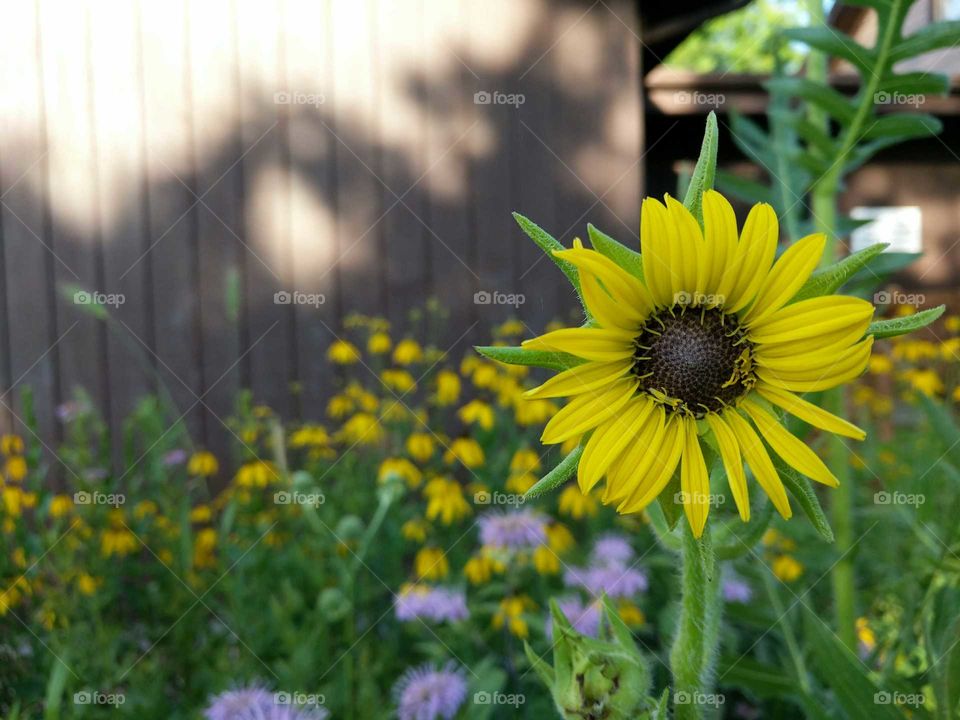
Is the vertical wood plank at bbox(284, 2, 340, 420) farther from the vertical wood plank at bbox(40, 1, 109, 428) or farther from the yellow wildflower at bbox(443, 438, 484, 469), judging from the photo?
the yellow wildflower at bbox(443, 438, 484, 469)

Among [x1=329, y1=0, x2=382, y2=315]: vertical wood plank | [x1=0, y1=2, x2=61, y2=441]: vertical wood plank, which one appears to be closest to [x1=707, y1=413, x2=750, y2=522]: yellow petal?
[x1=329, y1=0, x2=382, y2=315]: vertical wood plank

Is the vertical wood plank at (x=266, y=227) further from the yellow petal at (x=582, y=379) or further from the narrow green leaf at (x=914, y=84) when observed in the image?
the yellow petal at (x=582, y=379)

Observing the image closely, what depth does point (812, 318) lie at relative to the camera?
61cm

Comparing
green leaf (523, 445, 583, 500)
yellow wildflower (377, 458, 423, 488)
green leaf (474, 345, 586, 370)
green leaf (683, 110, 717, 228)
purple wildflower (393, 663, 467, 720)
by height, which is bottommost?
purple wildflower (393, 663, 467, 720)

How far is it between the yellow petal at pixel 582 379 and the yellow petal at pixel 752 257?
103 millimetres

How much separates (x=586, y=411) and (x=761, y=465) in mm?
141

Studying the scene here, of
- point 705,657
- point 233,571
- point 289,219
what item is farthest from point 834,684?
point 289,219

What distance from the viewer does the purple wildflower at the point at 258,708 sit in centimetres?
111

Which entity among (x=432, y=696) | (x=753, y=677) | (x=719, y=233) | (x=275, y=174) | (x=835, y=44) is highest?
A: (x=275, y=174)

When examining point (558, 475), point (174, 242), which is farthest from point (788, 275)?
point (174, 242)

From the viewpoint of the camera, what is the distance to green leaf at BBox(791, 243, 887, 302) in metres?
0.60

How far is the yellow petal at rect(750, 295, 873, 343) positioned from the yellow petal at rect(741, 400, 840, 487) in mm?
63

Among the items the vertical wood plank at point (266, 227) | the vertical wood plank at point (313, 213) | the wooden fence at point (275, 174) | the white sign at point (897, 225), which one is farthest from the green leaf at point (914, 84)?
the white sign at point (897, 225)

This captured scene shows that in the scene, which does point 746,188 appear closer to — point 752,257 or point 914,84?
point 914,84
